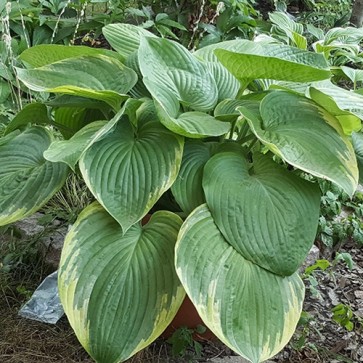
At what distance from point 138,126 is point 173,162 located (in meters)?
0.19

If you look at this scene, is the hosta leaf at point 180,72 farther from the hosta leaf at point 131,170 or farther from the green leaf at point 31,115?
the green leaf at point 31,115

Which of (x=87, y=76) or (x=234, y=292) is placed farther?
(x=87, y=76)

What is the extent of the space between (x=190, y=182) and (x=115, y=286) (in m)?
0.29

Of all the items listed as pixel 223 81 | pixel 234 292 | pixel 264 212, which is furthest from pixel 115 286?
pixel 223 81

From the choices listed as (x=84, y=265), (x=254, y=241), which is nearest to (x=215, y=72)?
A: (x=254, y=241)

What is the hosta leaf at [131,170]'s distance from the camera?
3.84ft

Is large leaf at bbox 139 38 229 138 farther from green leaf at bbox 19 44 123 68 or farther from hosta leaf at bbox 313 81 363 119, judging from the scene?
hosta leaf at bbox 313 81 363 119

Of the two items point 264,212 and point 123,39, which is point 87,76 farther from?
point 264,212

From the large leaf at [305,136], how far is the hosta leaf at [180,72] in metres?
0.11

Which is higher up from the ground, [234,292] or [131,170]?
[131,170]

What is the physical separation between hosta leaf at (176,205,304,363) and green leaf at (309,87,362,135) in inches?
14.3

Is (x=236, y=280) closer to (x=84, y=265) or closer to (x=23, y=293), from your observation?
(x=84, y=265)

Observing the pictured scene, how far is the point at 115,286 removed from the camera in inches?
45.9

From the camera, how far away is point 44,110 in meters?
1.45
